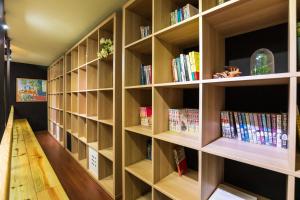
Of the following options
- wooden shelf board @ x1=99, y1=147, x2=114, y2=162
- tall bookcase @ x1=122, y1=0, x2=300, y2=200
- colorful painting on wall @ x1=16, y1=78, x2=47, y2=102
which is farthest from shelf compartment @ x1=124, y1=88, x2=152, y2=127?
colorful painting on wall @ x1=16, y1=78, x2=47, y2=102

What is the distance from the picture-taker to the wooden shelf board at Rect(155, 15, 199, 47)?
117 cm

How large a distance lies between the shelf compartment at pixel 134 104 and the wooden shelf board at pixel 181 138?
20.4 inches

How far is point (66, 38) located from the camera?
3.21 m

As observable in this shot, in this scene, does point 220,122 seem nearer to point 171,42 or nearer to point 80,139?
point 171,42

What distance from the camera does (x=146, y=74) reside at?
180cm

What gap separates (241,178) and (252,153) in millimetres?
493

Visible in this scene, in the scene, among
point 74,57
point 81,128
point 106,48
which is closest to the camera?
point 106,48

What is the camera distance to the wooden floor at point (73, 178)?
7.18 ft

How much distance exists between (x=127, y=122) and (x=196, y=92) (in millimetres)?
814

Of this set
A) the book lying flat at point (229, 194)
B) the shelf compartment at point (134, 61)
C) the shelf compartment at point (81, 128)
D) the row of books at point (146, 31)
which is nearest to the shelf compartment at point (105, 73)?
the shelf compartment at point (134, 61)

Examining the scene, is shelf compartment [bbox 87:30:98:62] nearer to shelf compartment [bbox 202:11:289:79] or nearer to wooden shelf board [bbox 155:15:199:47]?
wooden shelf board [bbox 155:15:199:47]

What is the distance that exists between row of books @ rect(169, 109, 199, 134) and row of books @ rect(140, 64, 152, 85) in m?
0.44

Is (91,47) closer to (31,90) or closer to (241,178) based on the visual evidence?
(241,178)

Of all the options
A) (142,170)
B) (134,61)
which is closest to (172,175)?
(142,170)
